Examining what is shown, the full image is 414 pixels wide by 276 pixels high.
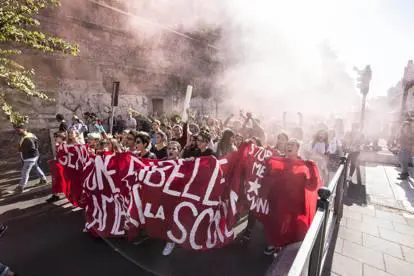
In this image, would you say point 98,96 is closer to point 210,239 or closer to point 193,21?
point 193,21

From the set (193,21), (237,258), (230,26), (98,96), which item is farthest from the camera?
(230,26)

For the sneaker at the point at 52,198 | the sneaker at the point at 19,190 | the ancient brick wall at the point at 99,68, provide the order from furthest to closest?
1. the ancient brick wall at the point at 99,68
2. the sneaker at the point at 19,190
3. the sneaker at the point at 52,198

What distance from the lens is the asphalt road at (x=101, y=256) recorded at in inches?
122

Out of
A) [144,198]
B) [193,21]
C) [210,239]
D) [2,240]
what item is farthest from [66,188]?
[193,21]

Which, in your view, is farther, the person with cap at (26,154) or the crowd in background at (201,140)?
the person with cap at (26,154)

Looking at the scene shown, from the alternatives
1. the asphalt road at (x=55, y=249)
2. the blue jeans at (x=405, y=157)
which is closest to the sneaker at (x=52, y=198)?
the asphalt road at (x=55, y=249)

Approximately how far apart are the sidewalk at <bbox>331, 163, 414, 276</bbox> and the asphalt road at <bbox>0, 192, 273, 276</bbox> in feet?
3.25

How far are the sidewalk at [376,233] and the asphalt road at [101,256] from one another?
99cm

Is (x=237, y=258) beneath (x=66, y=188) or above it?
beneath

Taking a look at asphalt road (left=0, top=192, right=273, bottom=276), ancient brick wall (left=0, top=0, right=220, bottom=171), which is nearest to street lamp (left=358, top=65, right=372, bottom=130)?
ancient brick wall (left=0, top=0, right=220, bottom=171)

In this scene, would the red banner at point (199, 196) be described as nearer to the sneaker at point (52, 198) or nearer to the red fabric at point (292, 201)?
the red fabric at point (292, 201)

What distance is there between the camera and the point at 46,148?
9.30m

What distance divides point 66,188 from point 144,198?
2.05 meters

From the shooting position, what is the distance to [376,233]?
3.97m
